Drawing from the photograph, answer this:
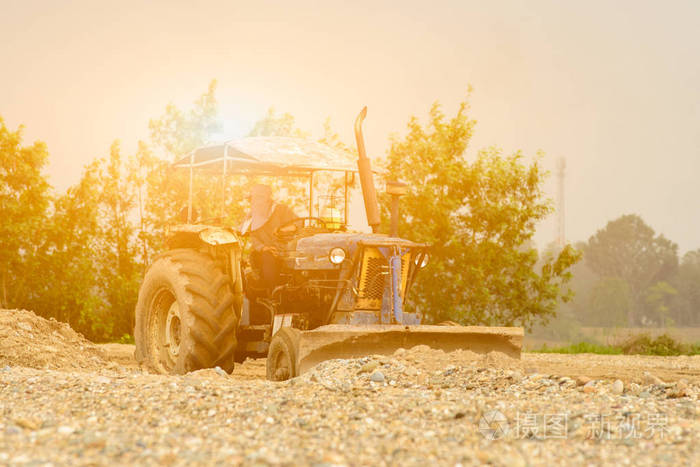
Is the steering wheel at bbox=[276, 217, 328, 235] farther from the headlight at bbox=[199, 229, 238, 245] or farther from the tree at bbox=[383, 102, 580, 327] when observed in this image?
the tree at bbox=[383, 102, 580, 327]

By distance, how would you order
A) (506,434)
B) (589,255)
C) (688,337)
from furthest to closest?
1. (589,255)
2. (688,337)
3. (506,434)

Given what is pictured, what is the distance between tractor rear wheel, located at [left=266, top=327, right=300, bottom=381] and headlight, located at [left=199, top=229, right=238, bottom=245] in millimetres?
1245

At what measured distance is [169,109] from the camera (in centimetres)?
2258

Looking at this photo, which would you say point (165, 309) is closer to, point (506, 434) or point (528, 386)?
point (528, 386)

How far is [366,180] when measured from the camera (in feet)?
28.9

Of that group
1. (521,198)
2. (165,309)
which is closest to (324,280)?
(165,309)

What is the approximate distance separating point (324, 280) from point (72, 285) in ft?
44.8

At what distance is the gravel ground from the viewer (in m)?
4.21

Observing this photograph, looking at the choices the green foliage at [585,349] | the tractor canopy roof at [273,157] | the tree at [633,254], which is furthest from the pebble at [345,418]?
Answer: the tree at [633,254]

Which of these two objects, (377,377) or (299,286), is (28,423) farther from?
(299,286)

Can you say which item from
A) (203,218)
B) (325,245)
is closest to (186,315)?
(325,245)

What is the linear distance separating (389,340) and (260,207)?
2.22 m

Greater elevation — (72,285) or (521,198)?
(521,198)

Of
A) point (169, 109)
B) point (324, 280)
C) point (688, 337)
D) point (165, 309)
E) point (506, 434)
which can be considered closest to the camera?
point (506, 434)
